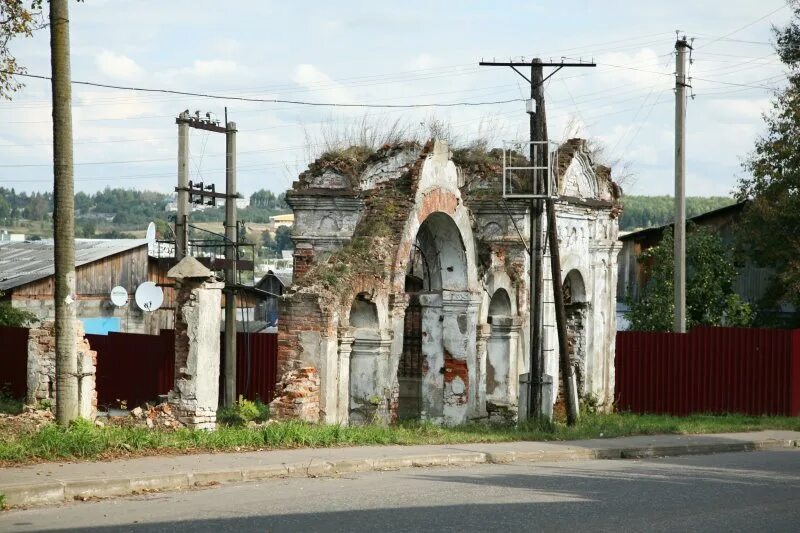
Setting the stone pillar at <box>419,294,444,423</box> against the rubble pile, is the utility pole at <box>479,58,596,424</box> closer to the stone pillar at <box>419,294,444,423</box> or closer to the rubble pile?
the stone pillar at <box>419,294,444,423</box>

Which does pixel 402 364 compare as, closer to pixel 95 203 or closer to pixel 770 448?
pixel 770 448

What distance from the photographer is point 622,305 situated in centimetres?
4344

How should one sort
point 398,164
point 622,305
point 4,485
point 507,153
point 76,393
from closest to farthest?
1. point 4,485
2. point 76,393
3. point 398,164
4. point 507,153
5. point 622,305

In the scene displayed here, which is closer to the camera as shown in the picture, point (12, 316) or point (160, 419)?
point (160, 419)

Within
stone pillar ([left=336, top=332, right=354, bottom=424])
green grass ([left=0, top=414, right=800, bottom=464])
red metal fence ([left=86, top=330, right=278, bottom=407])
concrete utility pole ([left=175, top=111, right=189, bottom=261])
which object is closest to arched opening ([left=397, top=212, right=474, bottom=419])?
green grass ([left=0, top=414, right=800, bottom=464])

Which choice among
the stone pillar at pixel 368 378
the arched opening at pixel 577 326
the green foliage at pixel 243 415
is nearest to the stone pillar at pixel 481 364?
the stone pillar at pixel 368 378

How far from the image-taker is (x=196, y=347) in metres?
16.2

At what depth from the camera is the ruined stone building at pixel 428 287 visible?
1897cm

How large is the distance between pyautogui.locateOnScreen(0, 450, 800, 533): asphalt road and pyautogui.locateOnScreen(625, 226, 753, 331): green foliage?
20022 millimetres

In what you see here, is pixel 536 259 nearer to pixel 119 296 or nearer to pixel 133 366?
pixel 133 366

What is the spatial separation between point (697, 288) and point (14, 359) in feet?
62.0

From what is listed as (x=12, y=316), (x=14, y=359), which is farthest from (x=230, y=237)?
(x=12, y=316)

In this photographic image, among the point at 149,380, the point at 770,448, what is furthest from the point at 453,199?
the point at 149,380

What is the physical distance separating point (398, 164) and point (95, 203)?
435 feet
